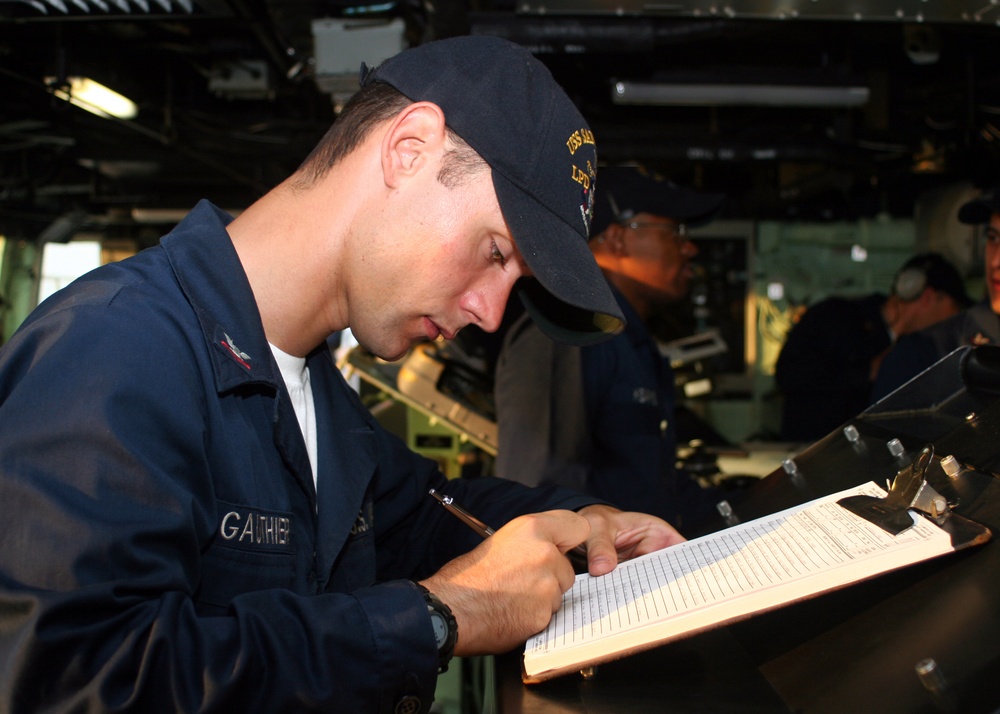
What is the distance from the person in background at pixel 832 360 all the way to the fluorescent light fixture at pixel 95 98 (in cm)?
413

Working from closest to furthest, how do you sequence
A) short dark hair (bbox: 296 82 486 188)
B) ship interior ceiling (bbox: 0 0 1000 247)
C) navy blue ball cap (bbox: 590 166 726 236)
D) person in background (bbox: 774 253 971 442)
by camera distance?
short dark hair (bbox: 296 82 486 188)
navy blue ball cap (bbox: 590 166 726 236)
ship interior ceiling (bbox: 0 0 1000 247)
person in background (bbox: 774 253 971 442)

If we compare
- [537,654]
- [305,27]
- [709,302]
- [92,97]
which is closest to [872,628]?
[537,654]

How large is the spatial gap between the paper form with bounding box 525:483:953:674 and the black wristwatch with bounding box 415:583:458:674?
82 mm

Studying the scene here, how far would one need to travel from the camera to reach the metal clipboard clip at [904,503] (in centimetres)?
92

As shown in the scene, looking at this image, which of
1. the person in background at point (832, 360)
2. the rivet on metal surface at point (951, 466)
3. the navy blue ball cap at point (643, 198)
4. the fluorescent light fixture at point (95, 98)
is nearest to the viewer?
the rivet on metal surface at point (951, 466)

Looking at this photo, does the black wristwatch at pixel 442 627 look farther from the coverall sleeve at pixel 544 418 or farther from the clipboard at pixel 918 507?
the coverall sleeve at pixel 544 418

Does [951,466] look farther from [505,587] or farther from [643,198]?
[643,198]

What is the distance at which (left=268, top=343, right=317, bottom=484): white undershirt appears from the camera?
1231 mm

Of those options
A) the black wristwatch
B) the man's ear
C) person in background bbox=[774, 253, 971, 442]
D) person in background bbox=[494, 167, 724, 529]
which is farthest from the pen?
person in background bbox=[774, 253, 971, 442]

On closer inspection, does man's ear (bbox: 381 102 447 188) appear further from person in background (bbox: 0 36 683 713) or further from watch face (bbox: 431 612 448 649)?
watch face (bbox: 431 612 448 649)

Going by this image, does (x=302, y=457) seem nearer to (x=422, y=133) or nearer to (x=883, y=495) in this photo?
(x=422, y=133)

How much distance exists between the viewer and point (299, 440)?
1154 mm

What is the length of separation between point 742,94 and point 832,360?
2.13 metres

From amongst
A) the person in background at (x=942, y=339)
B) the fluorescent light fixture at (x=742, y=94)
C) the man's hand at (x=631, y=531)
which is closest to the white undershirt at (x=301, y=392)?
the man's hand at (x=631, y=531)
